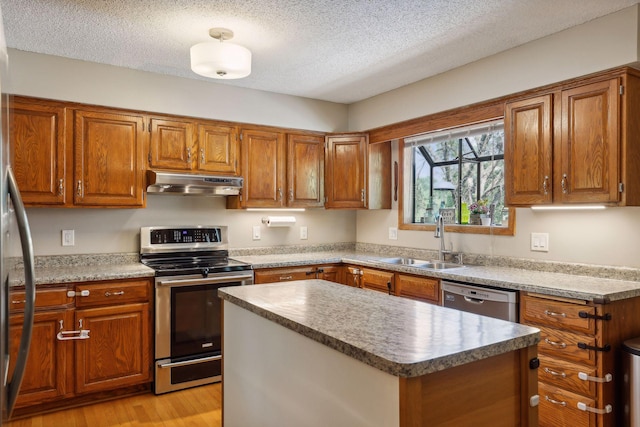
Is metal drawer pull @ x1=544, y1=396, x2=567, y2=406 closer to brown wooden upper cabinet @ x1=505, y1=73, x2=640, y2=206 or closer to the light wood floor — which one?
brown wooden upper cabinet @ x1=505, y1=73, x2=640, y2=206

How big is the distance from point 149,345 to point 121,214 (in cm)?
112

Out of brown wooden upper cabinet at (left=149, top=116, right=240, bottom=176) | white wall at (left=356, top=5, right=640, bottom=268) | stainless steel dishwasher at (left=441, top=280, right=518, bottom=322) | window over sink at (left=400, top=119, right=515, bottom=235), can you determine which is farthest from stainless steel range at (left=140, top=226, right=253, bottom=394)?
white wall at (left=356, top=5, right=640, bottom=268)

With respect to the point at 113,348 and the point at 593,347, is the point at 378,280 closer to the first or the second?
the point at 593,347

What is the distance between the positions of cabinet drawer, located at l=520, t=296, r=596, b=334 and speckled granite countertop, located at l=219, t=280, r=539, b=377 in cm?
104

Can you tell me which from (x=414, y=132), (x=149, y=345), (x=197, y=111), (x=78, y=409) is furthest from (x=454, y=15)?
(x=78, y=409)

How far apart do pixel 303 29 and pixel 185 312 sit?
2.18m

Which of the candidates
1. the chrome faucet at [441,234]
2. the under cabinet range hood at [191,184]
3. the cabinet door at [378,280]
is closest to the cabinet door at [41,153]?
the under cabinet range hood at [191,184]

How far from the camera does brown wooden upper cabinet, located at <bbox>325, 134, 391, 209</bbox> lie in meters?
4.43

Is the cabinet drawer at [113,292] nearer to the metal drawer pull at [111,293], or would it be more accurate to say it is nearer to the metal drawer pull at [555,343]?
the metal drawer pull at [111,293]

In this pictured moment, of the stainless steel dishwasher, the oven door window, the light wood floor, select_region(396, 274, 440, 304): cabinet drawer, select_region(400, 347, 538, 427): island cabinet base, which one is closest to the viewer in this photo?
select_region(400, 347, 538, 427): island cabinet base

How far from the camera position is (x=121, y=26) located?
2.76 m

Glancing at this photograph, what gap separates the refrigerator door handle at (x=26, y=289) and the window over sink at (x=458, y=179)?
9.62 ft

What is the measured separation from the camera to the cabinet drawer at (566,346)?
7.66 ft

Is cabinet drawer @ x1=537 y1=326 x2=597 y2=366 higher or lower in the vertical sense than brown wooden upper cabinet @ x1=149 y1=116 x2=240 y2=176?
lower
